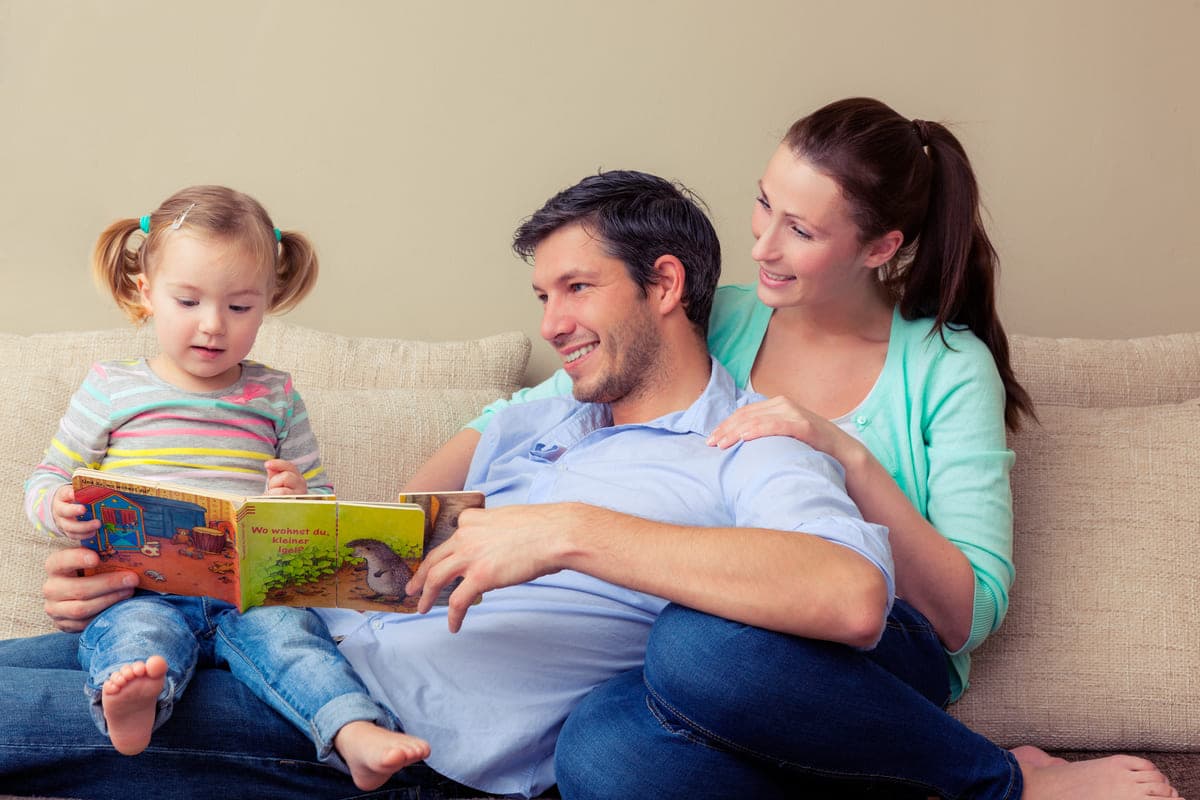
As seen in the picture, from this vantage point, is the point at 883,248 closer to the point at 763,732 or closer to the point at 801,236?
the point at 801,236

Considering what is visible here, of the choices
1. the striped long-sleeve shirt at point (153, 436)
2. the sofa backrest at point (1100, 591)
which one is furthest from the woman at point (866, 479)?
the striped long-sleeve shirt at point (153, 436)

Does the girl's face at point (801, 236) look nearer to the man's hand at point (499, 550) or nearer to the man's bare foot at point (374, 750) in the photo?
the man's hand at point (499, 550)

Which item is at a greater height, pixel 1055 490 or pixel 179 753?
pixel 1055 490

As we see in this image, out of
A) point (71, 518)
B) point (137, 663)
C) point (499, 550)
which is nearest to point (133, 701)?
point (137, 663)

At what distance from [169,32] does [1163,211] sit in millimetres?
2128

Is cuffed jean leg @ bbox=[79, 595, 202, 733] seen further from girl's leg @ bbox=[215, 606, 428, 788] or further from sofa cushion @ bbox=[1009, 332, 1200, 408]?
sofa cushion @ bbox=[1009, 332, 1200, 408]

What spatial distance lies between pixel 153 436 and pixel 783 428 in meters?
0.86

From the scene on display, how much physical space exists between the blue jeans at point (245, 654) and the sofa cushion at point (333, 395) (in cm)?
38

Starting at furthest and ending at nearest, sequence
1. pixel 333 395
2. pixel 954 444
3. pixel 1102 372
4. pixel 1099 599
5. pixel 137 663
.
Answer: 1. pixel 1102 372
2. pixel 333 395
3. pixel 1099 599
4. pixel 954 444
5. pixel 137 663

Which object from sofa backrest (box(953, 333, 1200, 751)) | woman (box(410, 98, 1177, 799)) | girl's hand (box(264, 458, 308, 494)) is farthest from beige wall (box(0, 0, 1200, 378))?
girl's hand (box(264, 458, 308, 494))

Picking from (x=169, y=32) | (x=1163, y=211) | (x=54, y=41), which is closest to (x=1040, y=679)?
(x=1163, y=211)

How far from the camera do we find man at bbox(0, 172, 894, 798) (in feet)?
4.40

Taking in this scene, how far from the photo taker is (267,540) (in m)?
1.41

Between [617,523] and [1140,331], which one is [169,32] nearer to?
[617,523]
